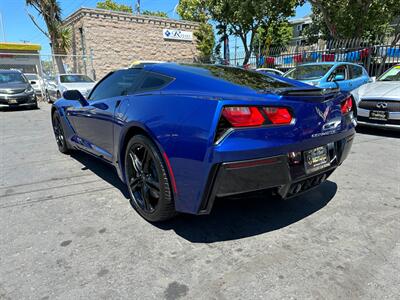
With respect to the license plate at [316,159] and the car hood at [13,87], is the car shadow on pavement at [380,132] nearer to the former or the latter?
the license plate at [316,159]

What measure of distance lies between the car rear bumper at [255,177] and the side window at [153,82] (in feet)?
3.40

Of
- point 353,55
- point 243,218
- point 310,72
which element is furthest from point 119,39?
point 243,218

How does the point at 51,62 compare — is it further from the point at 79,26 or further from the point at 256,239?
the point at 256,239

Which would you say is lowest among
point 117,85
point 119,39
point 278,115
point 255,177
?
point 255,177

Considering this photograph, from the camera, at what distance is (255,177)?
Result: 2137 mm

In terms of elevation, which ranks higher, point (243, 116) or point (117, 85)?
point (117, 85)

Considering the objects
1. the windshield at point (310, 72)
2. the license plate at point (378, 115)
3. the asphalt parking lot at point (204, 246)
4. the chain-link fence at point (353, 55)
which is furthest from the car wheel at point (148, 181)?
the chain-link fence at point (353, 55)

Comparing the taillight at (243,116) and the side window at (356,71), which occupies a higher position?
the side window at (356,71)

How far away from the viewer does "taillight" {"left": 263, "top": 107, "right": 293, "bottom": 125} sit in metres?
2.15

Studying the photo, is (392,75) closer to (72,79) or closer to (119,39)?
(72,79)

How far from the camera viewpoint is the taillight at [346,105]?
A: 2812 mm

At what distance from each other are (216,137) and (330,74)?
756cm

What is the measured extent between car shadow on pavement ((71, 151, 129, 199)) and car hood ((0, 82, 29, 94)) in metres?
8.76

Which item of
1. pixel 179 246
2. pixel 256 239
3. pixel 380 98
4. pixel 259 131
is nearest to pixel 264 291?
pixel 256 239
